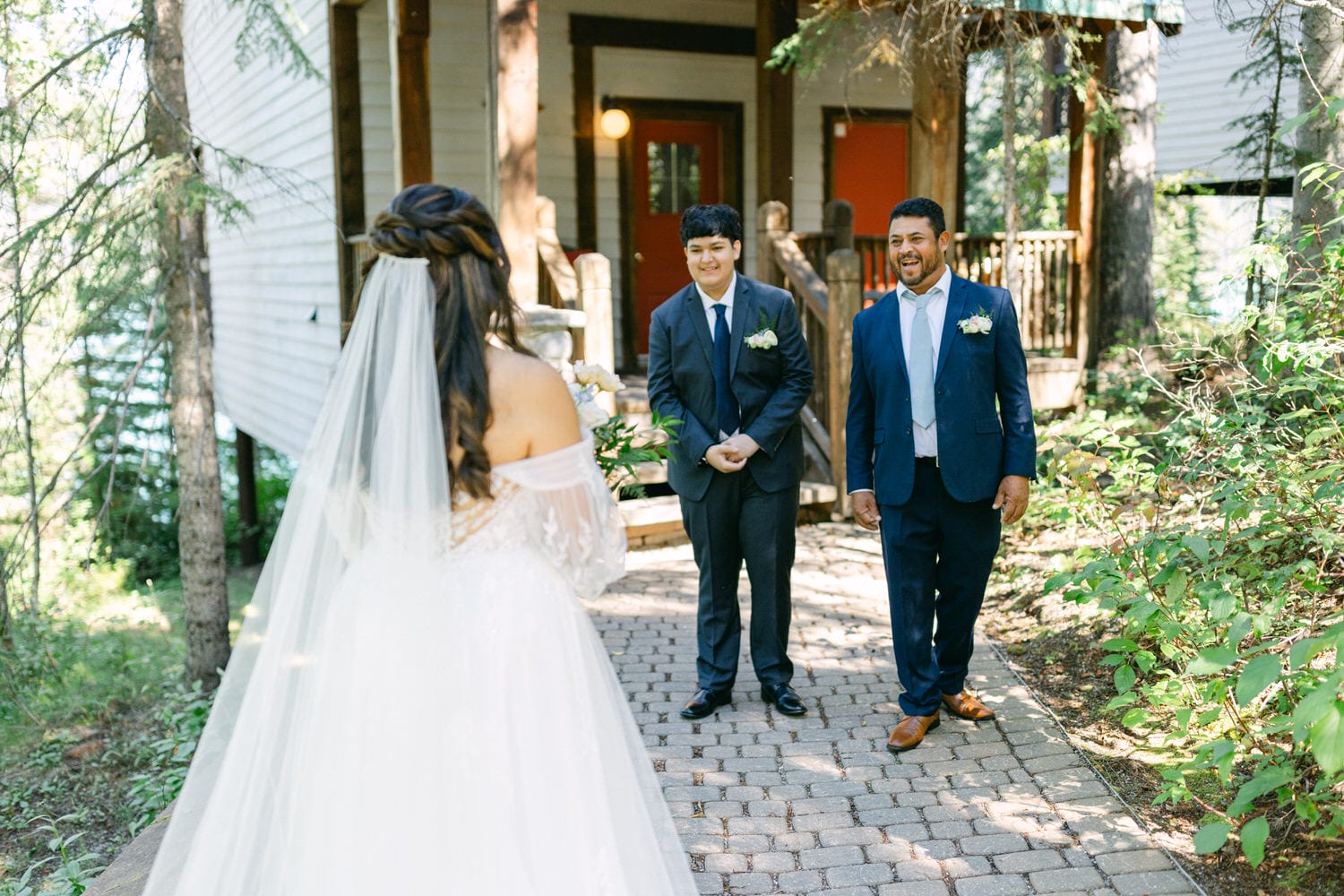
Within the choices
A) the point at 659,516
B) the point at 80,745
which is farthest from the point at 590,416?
the point at 80,745

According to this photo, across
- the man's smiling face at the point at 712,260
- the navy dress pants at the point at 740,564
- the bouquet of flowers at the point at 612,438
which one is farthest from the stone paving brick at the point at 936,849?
the man's smiling face at the point at 712,260

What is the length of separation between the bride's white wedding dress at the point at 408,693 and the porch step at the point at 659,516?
5.11 m

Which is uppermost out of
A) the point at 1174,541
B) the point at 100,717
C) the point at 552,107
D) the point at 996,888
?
the point at 552,107

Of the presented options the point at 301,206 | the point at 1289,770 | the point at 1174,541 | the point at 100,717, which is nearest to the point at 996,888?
the point at 1289,770

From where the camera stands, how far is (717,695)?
16.4ft

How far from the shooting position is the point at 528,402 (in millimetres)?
2625

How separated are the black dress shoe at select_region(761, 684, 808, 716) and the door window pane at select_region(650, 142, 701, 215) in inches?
295

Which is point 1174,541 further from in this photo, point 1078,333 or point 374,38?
point 374,38

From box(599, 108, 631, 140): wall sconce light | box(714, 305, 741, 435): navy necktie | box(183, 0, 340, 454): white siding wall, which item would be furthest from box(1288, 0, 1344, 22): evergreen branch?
box(599, 108, 631, 140): wall sconce light

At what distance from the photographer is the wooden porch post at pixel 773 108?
33.0 ft

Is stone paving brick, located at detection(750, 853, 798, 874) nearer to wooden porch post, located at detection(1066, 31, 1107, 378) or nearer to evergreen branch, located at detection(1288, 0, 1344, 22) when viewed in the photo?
evergreen branch, located at detection(1288, 0, 1344, 22)

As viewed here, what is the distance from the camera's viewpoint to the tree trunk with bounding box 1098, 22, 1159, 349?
410 inches

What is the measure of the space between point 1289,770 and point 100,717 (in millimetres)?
6976

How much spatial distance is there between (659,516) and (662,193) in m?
4.72
